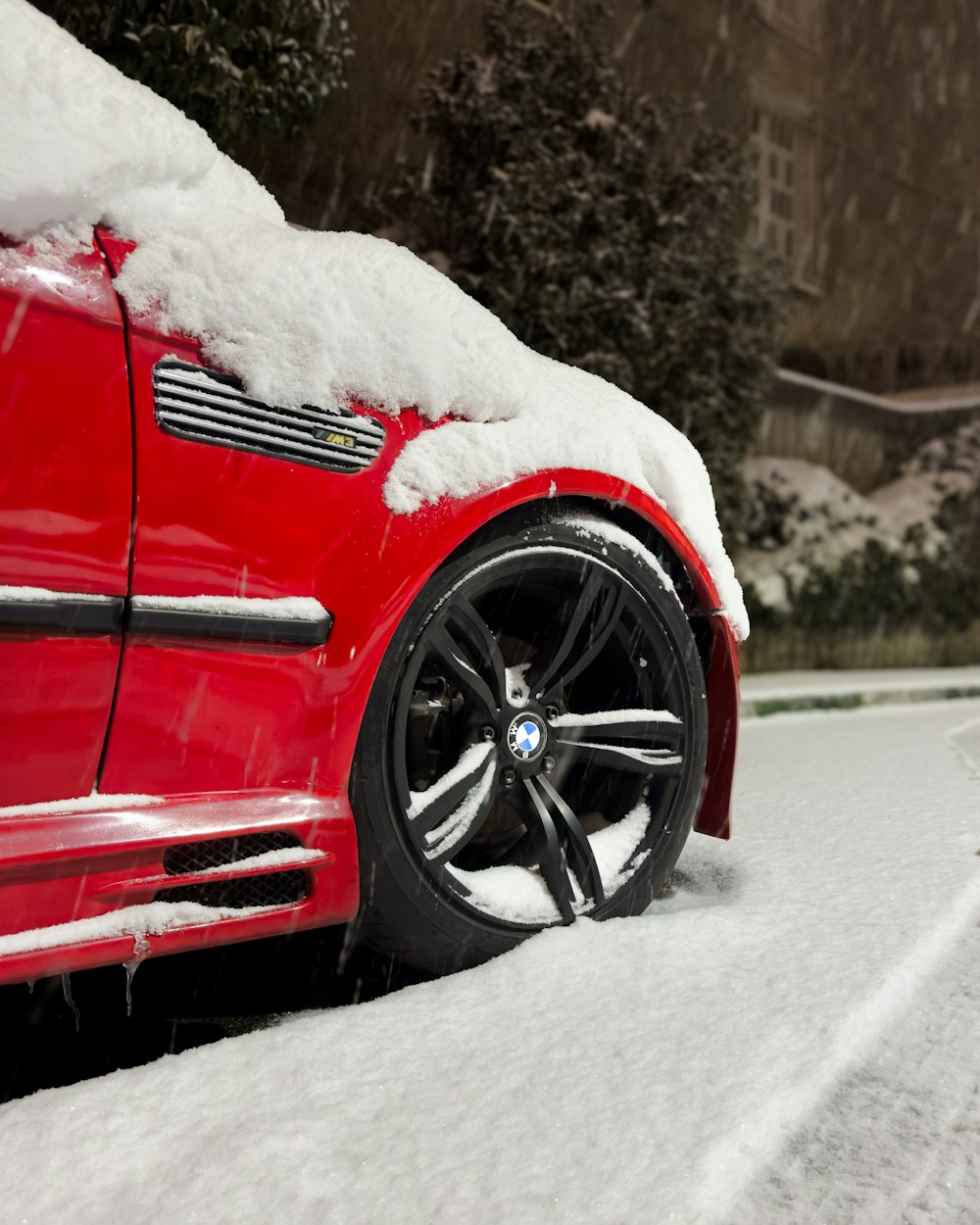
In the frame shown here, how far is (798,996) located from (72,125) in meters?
1.71

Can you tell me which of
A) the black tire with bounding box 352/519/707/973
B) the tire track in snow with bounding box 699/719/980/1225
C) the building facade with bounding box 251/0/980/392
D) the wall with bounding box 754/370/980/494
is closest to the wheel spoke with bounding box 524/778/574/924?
the black tire with bounding box 352/519/707/973

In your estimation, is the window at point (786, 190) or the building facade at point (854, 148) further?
the window at point (786, 190)

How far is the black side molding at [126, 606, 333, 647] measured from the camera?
164cm

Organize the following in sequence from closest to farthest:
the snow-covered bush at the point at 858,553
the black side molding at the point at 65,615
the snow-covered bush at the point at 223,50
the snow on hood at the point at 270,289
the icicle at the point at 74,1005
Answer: the black side molding at the point at 65,615
the snow on hood at the point at 270,289
the icicle at the point at 74,1005
the snow-covered bush at the point at 223,50
the snow-covered bush at the point at 858,553

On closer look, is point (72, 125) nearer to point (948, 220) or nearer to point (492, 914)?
point (492, 914)

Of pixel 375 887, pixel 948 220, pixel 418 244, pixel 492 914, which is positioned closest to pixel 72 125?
pixel 375 887

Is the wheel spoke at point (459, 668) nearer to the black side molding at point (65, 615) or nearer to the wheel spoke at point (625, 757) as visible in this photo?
the wheel spoke at point (625, 757)

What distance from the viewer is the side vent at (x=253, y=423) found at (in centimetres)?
169

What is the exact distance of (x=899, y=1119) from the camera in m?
1.53

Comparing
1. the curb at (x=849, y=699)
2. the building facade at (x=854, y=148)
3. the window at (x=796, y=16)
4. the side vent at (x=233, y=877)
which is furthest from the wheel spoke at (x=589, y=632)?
the window at (x=796, y=16)

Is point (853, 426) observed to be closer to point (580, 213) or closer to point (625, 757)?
point (580, 213)

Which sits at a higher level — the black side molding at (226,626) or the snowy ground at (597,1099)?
the black side molding at (226,626)

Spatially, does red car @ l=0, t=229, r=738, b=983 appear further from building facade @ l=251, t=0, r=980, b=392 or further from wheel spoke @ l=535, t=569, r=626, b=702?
building facade @ l=251, t=0, r=980, b=392

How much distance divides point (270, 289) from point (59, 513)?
505 millimetres
